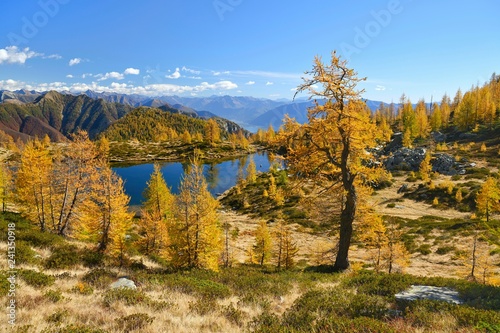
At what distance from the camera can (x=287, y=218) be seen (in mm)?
56031

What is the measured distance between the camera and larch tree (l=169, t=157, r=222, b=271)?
18.2m

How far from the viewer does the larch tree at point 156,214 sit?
29.5 metres

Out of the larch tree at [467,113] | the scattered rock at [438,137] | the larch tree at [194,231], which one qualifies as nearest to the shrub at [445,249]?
the larch tree at [194,231]

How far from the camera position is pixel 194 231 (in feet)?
59.7

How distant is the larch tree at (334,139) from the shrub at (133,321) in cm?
895

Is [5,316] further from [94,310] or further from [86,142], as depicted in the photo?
[86,142]

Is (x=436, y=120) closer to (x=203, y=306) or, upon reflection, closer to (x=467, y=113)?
(x=467, y=113)

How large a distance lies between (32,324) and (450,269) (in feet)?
111

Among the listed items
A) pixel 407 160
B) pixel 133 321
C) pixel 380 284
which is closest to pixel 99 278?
pixel 133 321

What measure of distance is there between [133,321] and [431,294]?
368 inches

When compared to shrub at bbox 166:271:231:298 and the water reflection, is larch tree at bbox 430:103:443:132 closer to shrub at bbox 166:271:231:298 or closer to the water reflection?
the water reflection

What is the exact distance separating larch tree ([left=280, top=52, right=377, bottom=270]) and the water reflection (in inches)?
2608

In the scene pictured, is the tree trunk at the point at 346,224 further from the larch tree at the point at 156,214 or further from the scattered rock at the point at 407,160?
the scattered rock at the point at 407,160

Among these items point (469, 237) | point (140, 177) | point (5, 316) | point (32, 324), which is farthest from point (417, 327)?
point (140, 177)
